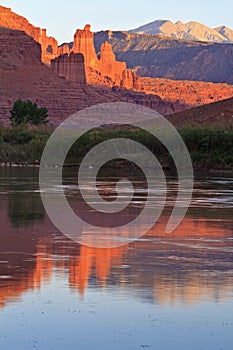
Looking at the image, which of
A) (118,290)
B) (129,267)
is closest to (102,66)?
(129,267)

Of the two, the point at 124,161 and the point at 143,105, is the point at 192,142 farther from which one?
the point at 143,105

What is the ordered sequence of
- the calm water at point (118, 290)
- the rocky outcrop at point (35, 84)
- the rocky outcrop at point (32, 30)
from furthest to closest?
the rocky outcrop at point (32, 30) → the rocky outcrop at point (35, 84) → the calm water at point (118, 290)

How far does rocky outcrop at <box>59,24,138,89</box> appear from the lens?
167750 mm

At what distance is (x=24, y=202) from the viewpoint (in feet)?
80.8

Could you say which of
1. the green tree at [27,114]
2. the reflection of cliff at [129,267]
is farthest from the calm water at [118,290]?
the green tree at [27,114]

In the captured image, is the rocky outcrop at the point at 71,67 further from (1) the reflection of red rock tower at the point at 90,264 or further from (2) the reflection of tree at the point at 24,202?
(1) the reflection of red rock tower at the point at 90,264

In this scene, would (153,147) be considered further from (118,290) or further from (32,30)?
(32,30)

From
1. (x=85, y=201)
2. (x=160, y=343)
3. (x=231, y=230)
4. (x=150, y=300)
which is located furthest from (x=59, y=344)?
(x=85, y=201)

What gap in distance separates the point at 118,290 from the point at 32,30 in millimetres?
165719

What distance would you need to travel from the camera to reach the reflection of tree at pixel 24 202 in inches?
799

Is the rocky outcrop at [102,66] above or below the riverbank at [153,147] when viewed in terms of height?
above

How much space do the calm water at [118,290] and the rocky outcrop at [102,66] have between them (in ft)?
478

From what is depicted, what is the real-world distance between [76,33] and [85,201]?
166840 mm

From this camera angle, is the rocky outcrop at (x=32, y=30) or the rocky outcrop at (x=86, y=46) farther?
the rocky outcrop at (x=86, y=46)
